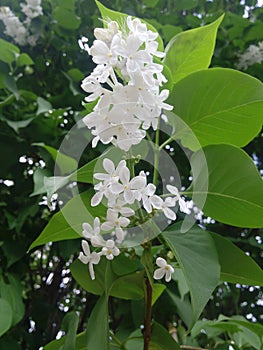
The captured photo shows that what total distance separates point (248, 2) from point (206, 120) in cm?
111

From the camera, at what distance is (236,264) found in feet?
1.93

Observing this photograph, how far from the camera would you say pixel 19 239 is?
1048 millimetres

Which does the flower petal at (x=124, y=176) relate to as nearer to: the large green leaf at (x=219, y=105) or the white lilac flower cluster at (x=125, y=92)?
the white lilac flower cluster at (x=125, y=92)

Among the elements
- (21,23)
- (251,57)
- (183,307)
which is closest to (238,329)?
(183,307)

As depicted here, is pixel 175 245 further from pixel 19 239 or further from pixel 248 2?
pixel 248 2

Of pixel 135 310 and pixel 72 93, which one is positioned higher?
pixel 72 93

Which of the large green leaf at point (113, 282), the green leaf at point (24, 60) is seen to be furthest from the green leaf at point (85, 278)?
the green leaf at point (24, 60)

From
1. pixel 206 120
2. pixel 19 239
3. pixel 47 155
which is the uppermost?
pixel 206 120

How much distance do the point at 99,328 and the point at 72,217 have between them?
128mm

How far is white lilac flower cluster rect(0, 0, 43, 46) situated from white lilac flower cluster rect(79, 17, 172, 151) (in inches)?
35.7

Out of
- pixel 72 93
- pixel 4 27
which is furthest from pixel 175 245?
pixel 4 27

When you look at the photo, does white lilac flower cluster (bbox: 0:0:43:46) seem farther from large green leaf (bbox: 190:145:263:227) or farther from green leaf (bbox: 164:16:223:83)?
large green leaf (bbox: 190:145:263:227)

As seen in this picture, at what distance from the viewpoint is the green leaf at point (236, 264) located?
0.58 m

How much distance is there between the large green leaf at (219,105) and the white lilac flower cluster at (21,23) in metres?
0.87
